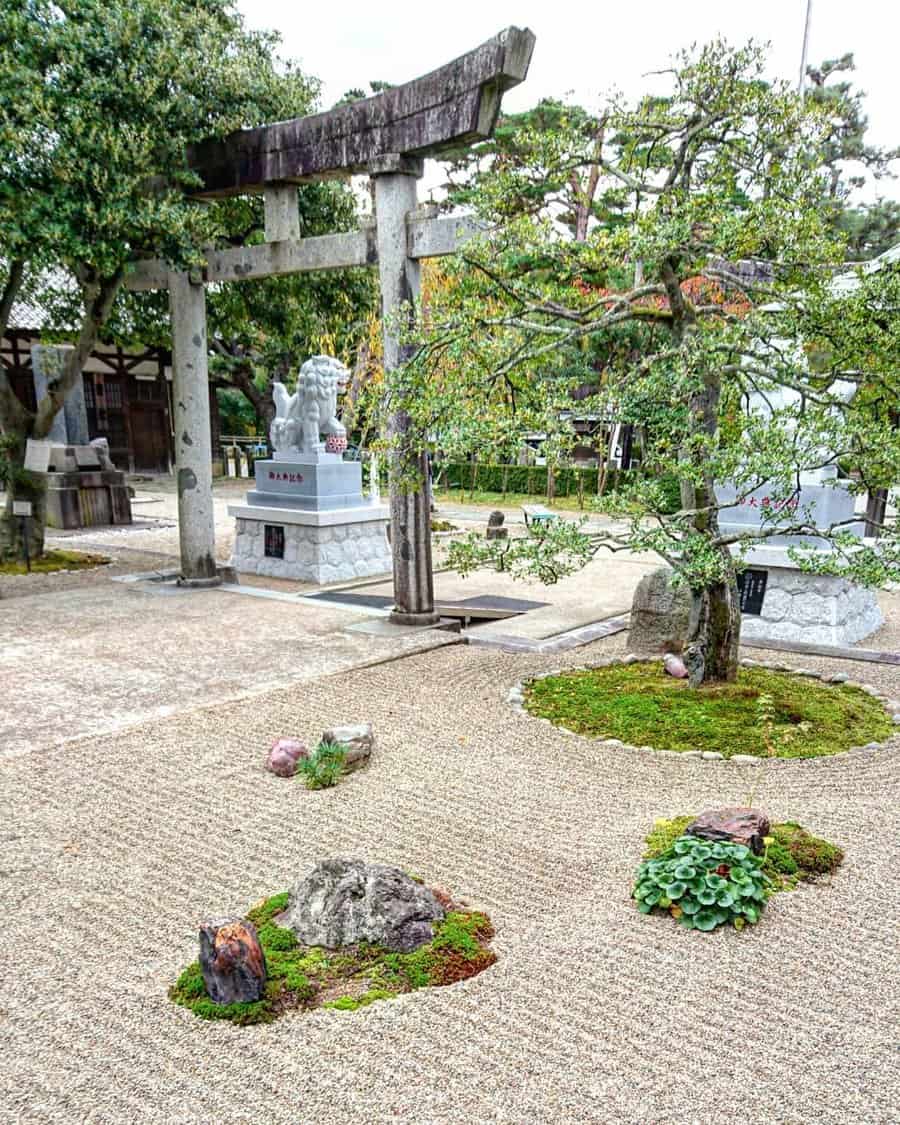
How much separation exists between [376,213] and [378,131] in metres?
0.62

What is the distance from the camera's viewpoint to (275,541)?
11586 mm

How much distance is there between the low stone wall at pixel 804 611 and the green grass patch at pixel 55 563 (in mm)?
8090

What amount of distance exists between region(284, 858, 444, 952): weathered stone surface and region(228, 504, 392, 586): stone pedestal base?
7.91 meters

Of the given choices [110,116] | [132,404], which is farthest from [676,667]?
[132,404]

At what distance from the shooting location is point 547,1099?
95.1 inches

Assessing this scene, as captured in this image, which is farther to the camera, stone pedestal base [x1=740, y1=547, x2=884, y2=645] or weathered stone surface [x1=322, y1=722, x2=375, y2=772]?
stone pedestal base [x1=740, y1=547, x2=884, y2=645]

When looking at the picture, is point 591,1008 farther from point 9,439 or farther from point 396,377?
point 9,439

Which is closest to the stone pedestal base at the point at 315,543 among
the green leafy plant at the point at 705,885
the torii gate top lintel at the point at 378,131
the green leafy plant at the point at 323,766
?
the torii gate top lintel at the point at 378,131

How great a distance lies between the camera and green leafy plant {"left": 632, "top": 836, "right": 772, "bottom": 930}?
3.26 meters

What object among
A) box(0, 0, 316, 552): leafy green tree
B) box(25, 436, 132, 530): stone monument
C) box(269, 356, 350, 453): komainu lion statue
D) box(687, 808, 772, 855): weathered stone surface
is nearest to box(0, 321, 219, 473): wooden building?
box(25, 436, 132, 530): stone monument

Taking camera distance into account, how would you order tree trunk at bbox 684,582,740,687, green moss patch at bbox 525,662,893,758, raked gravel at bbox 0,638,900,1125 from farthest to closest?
1. tree trunk at bbox 684,582,740,687
2. green moss patch at bbox 525,662,893,758
3. raked gravel at bbox 0,638,900,1125

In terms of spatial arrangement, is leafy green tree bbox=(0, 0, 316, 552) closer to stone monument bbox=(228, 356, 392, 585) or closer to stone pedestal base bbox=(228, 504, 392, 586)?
stone monument bbox=(228, 356, 392, 585)

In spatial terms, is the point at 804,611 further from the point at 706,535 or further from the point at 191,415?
the point at 191,415

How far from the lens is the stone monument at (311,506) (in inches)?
440
